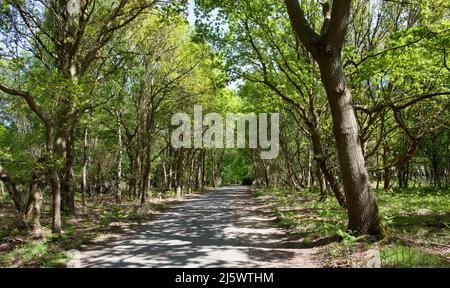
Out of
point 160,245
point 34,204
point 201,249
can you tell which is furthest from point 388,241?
point 34,204

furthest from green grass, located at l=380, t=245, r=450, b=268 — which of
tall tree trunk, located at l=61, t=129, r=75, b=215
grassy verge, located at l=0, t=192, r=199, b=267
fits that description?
tall tree trunk, located at l=61, t=129, r=75, b=215

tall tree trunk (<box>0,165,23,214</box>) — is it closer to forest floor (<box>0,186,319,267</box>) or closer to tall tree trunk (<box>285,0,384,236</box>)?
forest floor (<box>0,186,319,267</box>)

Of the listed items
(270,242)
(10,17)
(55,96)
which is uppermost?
(10,17)

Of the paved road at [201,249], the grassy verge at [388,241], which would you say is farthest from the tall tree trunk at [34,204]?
the grassy verge at [388,241]

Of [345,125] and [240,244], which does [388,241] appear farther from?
[240,244]

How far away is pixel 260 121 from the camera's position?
34.6 m

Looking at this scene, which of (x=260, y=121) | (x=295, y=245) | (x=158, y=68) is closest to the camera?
(x=295, y=245)

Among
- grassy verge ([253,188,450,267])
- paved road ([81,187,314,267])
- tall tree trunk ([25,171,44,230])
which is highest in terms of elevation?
tall tree trunk ([25,171,44,230])

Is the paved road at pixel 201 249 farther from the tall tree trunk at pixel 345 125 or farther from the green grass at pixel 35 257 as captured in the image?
the tall tree trunk at pixel 345 125

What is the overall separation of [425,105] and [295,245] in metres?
13.7

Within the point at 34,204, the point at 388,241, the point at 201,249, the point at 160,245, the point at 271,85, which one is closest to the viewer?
the point at 388,241
